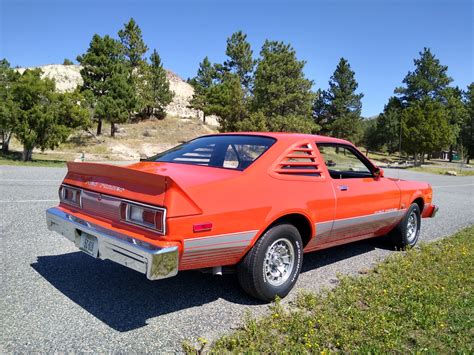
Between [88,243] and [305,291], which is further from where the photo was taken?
[305,291]

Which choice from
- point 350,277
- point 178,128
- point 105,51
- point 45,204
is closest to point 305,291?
point 350,277

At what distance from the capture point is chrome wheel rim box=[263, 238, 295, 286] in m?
3.67

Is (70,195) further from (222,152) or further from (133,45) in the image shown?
(133,45)

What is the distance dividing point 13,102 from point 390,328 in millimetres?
22403

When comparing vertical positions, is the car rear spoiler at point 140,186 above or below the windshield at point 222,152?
below

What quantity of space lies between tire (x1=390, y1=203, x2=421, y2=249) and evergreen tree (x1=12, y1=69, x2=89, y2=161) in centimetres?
1973

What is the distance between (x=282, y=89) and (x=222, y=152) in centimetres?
3483

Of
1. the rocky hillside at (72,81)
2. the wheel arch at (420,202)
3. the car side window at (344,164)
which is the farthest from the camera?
the rocky hillside at (72,81)

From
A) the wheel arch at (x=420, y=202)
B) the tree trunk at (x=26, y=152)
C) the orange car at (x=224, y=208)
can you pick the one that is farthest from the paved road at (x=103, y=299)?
the tree trunk at (x=26, y=152)

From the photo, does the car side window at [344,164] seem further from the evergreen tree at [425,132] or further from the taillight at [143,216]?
the evergreen tree at [425,132]

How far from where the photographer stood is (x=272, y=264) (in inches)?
147

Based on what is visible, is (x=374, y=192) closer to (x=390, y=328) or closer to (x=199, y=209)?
(x=390, y=328)

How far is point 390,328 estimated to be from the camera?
3.11m

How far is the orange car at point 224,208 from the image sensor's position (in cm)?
300
